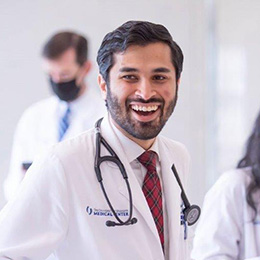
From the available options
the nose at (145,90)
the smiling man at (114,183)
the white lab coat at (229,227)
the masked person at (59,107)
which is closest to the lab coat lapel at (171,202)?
the smiling man at (114,183)

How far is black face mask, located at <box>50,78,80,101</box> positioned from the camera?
2346 millimetres

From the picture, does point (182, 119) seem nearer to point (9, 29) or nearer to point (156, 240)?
point (9, 29)

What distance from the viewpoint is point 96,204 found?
1.05 meters

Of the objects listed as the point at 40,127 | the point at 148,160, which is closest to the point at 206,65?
the point at 40,127

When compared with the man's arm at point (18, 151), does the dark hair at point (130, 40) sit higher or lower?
higher

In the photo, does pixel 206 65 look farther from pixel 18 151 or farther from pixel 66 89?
pixel 18 151

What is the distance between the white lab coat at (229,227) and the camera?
1.50 metres

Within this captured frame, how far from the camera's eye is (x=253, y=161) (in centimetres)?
159

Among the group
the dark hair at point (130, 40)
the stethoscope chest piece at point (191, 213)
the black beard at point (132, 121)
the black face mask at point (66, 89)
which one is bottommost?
the stethoscope chest piece at point (191, 213)

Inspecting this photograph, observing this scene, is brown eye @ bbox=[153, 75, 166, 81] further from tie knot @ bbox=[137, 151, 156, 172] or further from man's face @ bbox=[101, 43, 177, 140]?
tie knot @ bbox=[137, 151, 156, 172]

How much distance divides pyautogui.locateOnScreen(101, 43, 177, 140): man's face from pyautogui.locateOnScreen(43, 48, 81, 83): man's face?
1268 mm

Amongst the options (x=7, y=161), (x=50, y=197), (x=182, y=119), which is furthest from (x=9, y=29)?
(x=50, y=197)

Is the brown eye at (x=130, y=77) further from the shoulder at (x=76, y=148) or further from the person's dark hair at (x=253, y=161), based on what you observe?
the person's dark hair at (x=253, y=161)

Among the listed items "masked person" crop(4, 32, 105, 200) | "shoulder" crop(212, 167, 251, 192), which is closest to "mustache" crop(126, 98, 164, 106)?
"shoulder" crop(212, 167, 251, 192)
